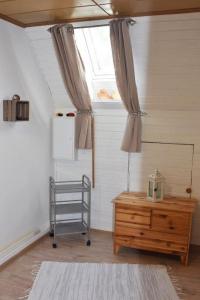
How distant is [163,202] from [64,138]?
1263 millimetres

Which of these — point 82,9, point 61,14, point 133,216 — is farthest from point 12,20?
point 133,216

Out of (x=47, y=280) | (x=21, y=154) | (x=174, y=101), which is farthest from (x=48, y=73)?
(x=47, y=280)

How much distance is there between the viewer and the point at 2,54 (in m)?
2.68

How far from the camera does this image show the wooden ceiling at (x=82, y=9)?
2.24m

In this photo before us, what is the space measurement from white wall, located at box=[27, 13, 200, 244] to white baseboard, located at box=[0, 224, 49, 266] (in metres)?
0.61

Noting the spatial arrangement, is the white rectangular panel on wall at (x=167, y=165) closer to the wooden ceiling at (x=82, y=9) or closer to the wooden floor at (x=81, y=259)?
the wooden floor at (x=81, y=259)

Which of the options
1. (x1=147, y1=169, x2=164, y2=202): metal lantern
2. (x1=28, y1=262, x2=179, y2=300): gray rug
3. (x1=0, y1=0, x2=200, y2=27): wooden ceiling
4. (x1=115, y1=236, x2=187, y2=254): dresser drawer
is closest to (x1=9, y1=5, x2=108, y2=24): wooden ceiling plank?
(x1=0, y1=0, x2=200, y2=27): wooden ceiling

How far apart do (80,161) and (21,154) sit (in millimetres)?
798

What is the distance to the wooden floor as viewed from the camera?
252cm

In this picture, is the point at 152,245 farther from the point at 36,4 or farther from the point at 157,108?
the point at 36,4

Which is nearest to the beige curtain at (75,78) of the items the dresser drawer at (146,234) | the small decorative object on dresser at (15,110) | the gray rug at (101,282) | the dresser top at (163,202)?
the small decorative object on dresser at (15,110)

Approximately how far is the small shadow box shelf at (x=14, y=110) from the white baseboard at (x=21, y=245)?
3.95 feet

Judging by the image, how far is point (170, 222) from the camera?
2.87 metres

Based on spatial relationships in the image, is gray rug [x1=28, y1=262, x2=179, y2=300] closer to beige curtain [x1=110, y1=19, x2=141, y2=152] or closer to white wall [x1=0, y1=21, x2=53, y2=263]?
white wall [x1=0, y1=21, x2=53, y2=263]
